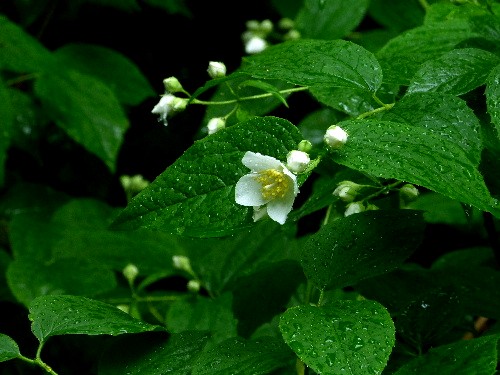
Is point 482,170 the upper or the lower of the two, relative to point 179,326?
upper

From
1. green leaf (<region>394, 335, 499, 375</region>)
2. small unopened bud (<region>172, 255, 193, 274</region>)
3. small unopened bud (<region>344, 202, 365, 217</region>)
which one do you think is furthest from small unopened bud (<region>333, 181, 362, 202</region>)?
small unopened bud (<region>172, 255, 193, 274</region>)

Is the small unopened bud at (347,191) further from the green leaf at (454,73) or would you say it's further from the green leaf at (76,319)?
the green leaf at (76,319)

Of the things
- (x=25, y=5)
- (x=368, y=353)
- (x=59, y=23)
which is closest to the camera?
(x=368, y=353)

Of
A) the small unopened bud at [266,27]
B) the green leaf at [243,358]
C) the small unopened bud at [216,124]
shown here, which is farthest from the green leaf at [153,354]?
the small unopened bud at [266,27]

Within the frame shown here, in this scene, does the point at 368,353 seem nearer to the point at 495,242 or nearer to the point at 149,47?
the point at 495,242

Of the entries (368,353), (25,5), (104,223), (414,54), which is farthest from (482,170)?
(25,5)

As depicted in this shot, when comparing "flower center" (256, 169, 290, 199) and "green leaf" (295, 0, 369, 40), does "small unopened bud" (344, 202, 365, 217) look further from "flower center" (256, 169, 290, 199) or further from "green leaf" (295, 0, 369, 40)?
"green leaf" (295, 0, 369, 40)

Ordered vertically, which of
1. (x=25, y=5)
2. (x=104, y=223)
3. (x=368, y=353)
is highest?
(x=368, y=353)
